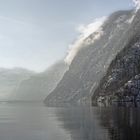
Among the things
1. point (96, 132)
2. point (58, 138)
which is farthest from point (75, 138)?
point (96, 132)

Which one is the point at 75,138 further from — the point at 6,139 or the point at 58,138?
the point at 6,139

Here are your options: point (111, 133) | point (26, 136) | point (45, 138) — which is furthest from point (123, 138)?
point (26, 136)

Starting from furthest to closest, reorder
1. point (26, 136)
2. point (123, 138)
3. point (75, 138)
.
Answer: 1. point (26, 136)
2. point (75, 138)
3. point (123, 138)

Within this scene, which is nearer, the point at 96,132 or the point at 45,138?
the point at 45,138

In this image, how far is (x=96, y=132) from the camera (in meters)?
158

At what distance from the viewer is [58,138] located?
144 metres

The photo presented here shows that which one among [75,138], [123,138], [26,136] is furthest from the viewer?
[26,136]

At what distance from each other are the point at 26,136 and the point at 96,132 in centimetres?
2715

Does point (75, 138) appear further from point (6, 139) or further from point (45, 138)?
point (6, 139)

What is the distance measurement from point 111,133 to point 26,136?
31989mm

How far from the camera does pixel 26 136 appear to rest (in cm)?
15338

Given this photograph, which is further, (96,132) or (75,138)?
(96,132)

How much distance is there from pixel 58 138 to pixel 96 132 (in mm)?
19823

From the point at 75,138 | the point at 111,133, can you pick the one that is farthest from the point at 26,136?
the point at 111,133
